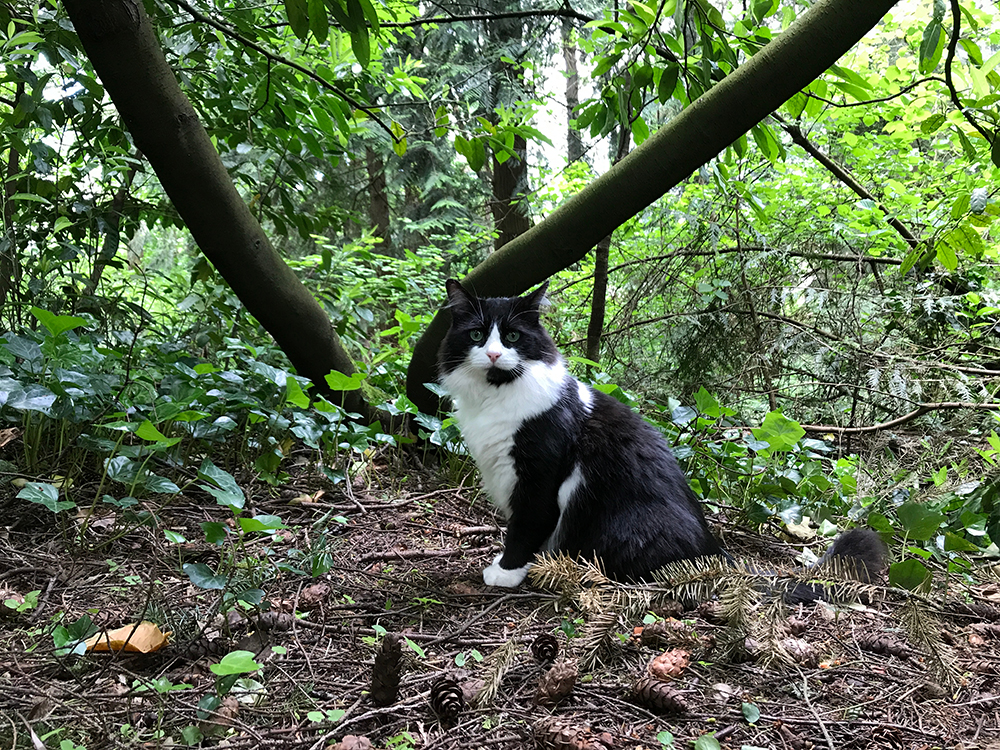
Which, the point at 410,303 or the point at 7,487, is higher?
the point at 410,303

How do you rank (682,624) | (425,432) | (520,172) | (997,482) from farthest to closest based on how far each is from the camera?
(520,172), (425,432), (682,624), (997,482)

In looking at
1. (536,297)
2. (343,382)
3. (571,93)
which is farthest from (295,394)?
(571,93)

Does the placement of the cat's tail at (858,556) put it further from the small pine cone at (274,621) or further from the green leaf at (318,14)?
the green leaf at (318,14)

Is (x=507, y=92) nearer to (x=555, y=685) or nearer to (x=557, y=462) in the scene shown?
(x=557, y=462)

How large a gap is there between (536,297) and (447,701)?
60.1 inches

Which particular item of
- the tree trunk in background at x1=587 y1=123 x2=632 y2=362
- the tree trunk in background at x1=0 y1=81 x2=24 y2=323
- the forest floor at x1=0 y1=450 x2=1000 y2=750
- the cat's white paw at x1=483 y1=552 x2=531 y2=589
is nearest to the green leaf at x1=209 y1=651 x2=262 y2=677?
the forest floor at x1=0 y1=450 x2=1000 y2=750

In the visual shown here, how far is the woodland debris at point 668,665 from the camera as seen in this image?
4.67 feet

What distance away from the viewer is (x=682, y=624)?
164 centimetres

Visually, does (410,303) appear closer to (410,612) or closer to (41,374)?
(41,374)

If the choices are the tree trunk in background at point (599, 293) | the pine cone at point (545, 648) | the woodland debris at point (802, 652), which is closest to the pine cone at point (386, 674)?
the pine cone at point (545, 648)

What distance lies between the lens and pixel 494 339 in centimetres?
229

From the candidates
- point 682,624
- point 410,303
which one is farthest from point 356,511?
point 410,303

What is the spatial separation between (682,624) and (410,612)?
743 millimetres

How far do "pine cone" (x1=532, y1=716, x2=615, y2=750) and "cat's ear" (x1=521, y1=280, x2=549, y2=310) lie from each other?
60.5 inches
